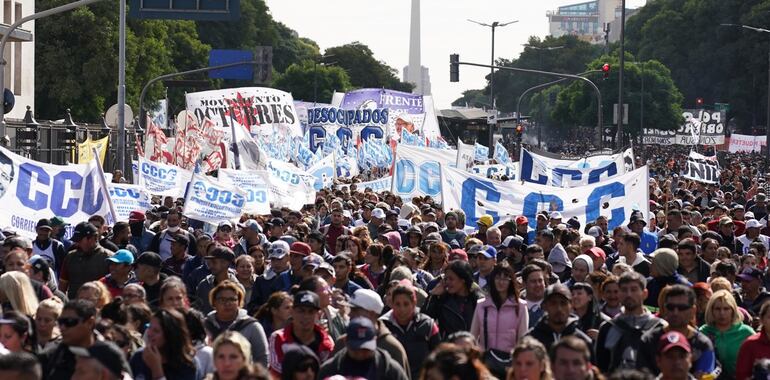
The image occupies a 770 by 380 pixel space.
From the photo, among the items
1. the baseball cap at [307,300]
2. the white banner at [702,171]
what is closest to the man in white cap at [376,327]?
the baseball cap at [307,300]

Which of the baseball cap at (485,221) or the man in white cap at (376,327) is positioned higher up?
the man in white cap at (376,327)

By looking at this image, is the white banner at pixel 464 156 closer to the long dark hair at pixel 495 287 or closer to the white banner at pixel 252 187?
the white banner at pixel 252 187

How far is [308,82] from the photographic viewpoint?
110 m

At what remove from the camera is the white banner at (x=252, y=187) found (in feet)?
61.9

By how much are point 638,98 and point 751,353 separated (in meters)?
82.1

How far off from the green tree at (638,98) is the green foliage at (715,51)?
429 centimetres

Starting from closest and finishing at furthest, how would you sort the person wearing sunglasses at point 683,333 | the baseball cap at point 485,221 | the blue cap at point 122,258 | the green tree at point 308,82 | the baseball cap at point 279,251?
the person wearing sunglasses at point 683,333 < the blue cap at point 122,258 < the baseball cap at point 279,251 < the baseball cap at point 485,221 < the green tree at point 308,82

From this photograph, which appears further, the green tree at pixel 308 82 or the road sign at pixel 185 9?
the green tree at pixel 308 82

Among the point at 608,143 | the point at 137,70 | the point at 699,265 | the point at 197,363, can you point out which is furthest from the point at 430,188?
the point at 608,143

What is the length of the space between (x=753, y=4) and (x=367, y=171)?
58.2 meters

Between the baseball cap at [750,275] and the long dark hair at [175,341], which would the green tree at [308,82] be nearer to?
the baseball cap at [750,275]

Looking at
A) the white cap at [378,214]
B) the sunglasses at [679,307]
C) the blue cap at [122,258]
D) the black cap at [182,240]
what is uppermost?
the sunglasses at [679,307]

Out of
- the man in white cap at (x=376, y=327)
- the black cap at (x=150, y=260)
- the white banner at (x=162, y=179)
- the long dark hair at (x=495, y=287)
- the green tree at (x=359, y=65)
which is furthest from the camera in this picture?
the green tree at (x=359, y=65)

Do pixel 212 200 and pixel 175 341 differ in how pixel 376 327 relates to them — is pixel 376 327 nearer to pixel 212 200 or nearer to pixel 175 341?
pixel 175 341
